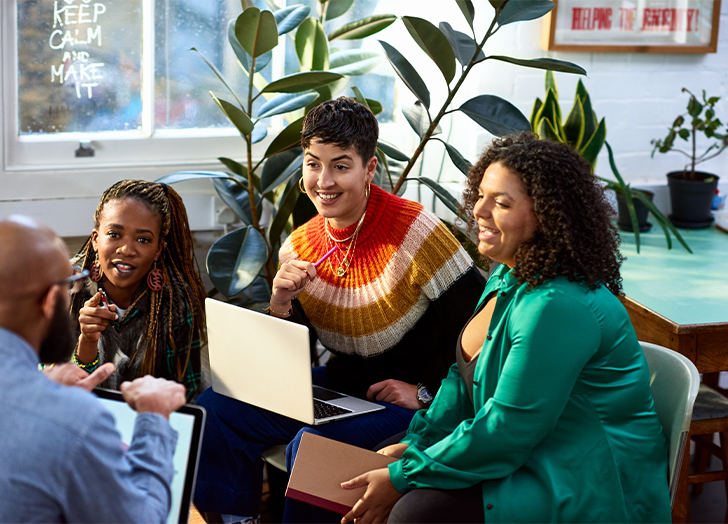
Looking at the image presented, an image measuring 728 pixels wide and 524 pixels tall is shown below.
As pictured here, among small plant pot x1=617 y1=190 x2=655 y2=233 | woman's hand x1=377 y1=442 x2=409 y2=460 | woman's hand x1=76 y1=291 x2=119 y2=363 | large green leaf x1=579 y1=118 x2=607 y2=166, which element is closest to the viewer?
woman's hand x1=377 y1=442 x2=409 y2=460

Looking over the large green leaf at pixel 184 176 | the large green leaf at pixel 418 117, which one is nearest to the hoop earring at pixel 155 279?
the large green leaf at pixel 184 176

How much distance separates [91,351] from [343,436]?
59 centimetres

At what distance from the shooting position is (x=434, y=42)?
193 centimetres

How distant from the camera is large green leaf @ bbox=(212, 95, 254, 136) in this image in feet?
6.36

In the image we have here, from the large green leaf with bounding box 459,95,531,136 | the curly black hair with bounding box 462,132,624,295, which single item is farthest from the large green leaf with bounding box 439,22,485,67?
the curly black hair with bounding box 462,132,624,295

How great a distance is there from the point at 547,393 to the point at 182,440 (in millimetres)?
586

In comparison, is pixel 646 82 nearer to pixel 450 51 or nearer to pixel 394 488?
pixel 450 51

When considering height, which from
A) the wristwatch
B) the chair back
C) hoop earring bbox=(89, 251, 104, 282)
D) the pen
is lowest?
the wristwatch

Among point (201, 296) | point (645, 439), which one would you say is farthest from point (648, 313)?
point (201, 296)

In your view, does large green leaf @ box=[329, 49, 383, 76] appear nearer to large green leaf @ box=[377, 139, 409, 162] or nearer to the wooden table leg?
large green leaf @ box=[377, 139, 409, 162]

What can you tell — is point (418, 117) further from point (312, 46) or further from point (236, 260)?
point (236, 260)

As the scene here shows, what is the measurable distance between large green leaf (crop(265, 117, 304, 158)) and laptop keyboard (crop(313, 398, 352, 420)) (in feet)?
2.61

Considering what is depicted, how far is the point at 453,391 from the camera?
1.46 m

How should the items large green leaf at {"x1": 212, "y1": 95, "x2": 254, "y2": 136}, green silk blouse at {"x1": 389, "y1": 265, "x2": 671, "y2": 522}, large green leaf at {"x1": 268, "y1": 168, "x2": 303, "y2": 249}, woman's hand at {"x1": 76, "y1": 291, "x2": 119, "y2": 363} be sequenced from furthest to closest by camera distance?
large green leaf at {"x1": 268, "y1": 168, "x2": 303, "y2": 249} → large green leaf at {"x1": 212, "y1": 95, "x2": 254, "y2": 136} → woman's hand at {"x1": 76, "y1": 291, "x2": 119, "y2": 363} → green silk blouse at {"x1": 389, "y1": 265, "x2": 671, "y2": 522}
